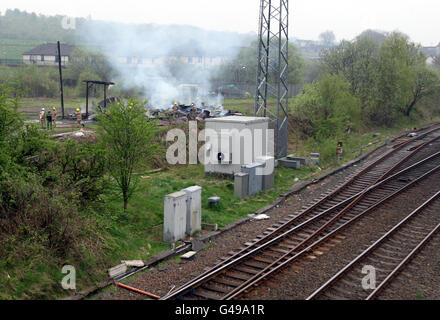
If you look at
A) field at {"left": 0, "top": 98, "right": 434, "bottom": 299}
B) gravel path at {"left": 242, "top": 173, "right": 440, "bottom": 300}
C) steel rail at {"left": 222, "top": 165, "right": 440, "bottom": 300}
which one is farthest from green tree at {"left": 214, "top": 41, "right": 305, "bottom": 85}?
steel rail at {"left": 222, "top": 165, "right": 440, "bottom": 300}

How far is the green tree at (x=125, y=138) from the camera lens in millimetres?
11195

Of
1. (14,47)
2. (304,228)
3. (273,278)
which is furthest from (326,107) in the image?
(14,47)

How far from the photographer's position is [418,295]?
8.08m

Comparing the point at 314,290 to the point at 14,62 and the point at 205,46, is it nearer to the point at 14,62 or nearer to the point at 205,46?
the point at 205,46

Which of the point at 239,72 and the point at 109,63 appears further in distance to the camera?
the point at 239,72

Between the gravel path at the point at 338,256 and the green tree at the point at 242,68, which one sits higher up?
the green tree at the point at 242,68

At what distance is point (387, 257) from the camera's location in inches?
392

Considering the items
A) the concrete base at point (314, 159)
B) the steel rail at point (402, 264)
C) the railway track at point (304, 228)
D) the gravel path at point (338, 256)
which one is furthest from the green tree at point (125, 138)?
the concrete base at point (314, 159)

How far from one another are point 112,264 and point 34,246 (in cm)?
161

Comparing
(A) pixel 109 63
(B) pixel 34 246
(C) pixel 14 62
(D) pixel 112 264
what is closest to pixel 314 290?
(D) pixel 112 264

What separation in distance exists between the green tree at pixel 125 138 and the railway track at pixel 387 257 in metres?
5.71

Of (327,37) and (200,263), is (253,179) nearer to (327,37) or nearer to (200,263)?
(200,263)

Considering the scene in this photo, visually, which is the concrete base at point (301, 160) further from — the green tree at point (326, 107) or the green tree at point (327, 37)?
the green tree at point (327, 37)

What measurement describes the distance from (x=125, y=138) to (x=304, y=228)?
213 inches
